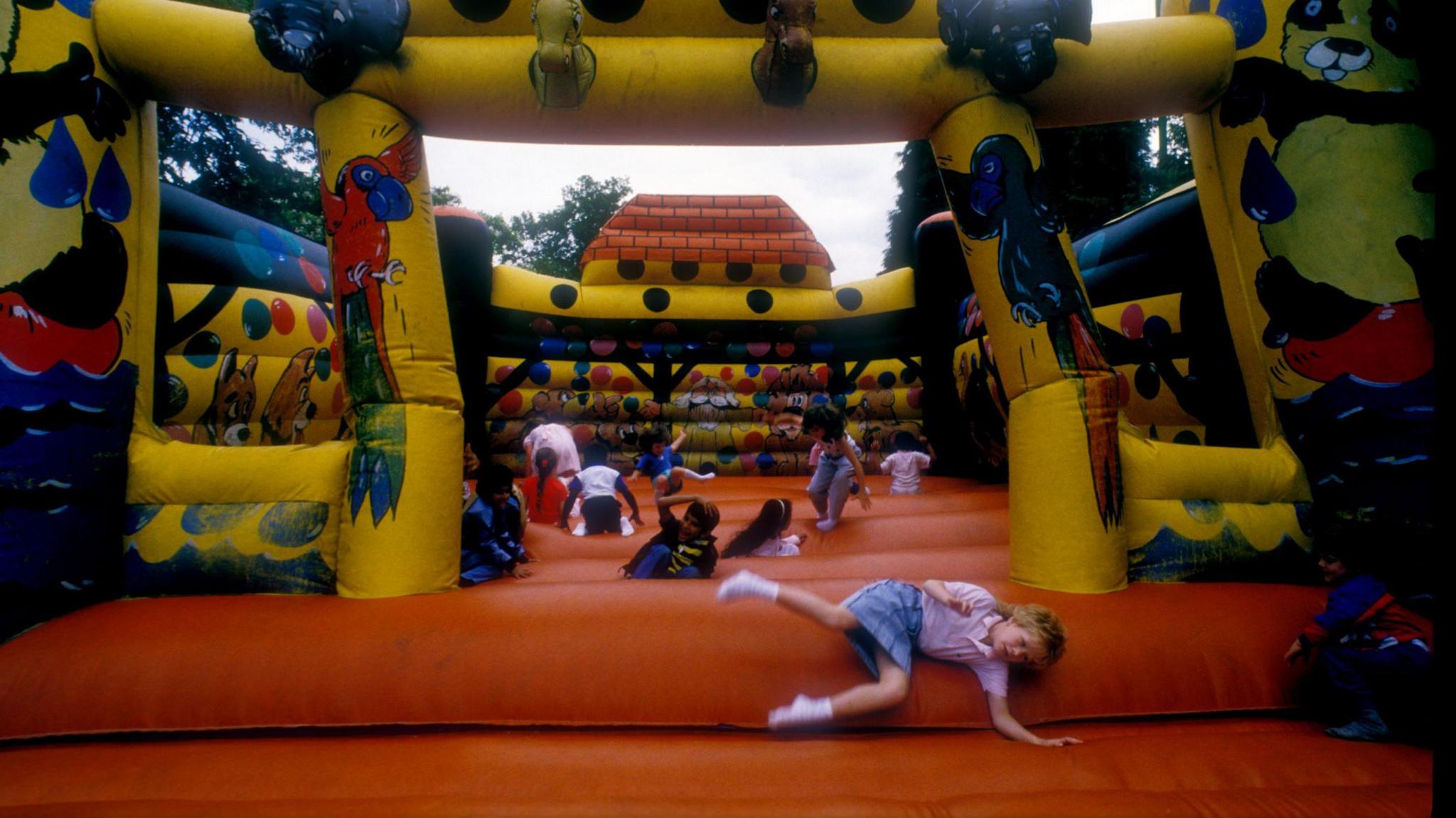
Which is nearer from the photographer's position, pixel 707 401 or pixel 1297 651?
pixel 1297 651

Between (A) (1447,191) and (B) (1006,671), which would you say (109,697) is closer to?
(B) (1006,671)

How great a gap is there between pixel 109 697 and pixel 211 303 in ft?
6.64

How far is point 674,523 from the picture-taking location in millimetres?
2623

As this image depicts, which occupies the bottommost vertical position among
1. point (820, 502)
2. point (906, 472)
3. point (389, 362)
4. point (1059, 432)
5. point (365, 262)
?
point (820, 502)

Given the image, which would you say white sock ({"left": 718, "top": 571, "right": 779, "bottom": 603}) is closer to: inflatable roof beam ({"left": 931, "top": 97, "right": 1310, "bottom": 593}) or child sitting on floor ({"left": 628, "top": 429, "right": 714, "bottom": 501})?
inflatable roof beam ({"left": 931, "top": 97, "right": 1310, "bottom": 593})

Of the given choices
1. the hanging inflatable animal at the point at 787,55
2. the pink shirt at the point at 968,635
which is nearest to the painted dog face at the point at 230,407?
the hanging inflatable animal at the point at 787,55

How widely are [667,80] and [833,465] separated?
1964 mm

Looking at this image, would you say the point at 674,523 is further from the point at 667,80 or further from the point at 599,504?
the point at 667,80

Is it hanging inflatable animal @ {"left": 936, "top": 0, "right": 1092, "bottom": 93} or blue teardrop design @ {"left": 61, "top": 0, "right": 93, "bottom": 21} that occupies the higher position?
blue teardrop design @ {"left": 61, "top": 0, "right": 93, "bottom": 21}

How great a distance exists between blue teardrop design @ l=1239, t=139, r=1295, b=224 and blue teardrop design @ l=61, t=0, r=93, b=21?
4.02 metres

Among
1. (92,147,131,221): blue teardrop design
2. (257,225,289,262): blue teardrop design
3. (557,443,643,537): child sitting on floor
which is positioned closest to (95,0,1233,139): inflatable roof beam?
(92,147,131,221): blue teardrop design

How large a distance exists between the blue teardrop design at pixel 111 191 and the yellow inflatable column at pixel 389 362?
0.66 metres

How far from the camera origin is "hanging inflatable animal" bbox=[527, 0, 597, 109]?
2131 mm

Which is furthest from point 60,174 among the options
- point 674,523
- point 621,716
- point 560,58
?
point 621,716
